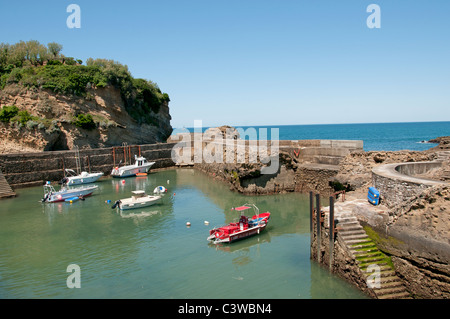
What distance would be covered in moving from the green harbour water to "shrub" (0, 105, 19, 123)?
15564 mm

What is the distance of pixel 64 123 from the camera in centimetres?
3909

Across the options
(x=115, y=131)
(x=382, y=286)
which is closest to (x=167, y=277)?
(x=382, y=286)

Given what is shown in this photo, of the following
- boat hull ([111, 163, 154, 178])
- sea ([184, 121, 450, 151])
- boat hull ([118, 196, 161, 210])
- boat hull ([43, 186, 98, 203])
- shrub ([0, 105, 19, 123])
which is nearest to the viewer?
boat hull ([118, 196, 161, 210])

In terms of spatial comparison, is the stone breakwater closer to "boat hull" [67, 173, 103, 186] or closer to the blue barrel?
"boat hull" [67, 173, 103, 186]

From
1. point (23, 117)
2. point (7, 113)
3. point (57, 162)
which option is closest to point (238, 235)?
point (57, 162)

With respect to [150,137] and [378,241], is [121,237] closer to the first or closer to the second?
[378,241]

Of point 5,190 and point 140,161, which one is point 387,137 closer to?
point 140,161

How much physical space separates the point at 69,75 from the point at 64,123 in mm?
7539

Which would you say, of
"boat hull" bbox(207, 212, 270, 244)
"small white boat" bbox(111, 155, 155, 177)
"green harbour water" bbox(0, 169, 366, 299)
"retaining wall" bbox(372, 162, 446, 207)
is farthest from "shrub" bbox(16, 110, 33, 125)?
→ "retaining wall" bbox(372, 162, 446, 207)

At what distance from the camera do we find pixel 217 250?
15.6 meters

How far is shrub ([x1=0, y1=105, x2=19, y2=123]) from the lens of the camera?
3592 centimetres

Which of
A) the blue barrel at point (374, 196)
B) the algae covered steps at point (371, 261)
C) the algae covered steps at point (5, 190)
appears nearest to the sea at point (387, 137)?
the blue barrel at point (374, 196)

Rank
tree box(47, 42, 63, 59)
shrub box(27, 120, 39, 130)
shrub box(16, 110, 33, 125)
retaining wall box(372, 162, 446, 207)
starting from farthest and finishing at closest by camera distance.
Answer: tree box(47, 42, 63, 59) → shrub box(16, 110, 33, 125) → shrub box(27, 120, 39, 130) → retaining wall box(372, 162, 446, 207)

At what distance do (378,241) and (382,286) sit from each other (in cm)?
169
